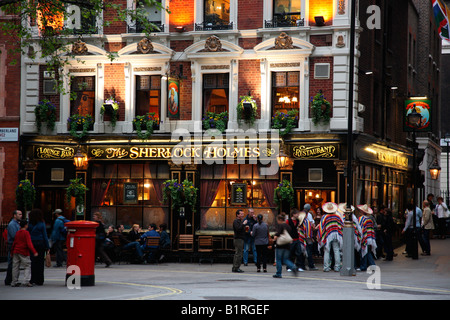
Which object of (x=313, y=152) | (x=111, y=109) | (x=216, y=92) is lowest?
(x=313, y=152)

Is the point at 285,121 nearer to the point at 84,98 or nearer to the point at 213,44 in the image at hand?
the point at 213,44

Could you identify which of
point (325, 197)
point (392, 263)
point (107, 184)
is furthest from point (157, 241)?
point (392, 263)

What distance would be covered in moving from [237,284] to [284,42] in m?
11.2

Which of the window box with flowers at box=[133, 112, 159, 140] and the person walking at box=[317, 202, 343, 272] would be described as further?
the window box with flowers at box=[133, 112, 159, 140]

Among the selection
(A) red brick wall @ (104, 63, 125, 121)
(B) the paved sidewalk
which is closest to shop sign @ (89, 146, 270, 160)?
(A) red brick wall @ (104, 63, 125, 121)

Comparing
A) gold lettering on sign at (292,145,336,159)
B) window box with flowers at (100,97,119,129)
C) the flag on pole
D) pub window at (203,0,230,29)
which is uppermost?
the flag on pole

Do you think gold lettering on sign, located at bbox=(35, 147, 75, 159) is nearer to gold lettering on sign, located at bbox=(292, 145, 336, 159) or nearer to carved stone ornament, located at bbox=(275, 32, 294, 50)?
gold lettering on sign, located at bbox=(292, 145, 336, 159)

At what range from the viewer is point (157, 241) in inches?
1021

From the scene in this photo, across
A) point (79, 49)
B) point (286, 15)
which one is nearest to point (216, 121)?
point (286, 15)

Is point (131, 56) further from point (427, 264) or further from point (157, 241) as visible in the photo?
point (427, 264)

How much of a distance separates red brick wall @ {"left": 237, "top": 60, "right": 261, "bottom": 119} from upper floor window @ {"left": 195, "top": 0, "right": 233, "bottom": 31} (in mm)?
1589

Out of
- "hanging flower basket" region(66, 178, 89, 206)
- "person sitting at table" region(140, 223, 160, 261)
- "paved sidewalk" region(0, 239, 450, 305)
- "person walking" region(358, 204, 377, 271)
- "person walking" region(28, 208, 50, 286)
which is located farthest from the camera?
"hanging flower basket" region(66, 178, 89, 206)

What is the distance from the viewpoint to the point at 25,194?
1121 inches

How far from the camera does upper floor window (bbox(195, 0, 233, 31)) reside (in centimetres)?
2748
